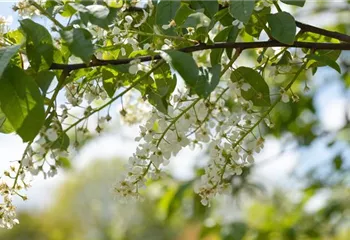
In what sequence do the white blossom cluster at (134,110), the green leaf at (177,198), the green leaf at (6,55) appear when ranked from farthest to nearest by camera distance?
the green leaf at (177,198)
the white blossom cluster at (134,110)
the green leaf at (6,55)

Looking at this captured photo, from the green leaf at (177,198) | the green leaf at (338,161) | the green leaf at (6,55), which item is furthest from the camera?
the green leaf at (338,161)

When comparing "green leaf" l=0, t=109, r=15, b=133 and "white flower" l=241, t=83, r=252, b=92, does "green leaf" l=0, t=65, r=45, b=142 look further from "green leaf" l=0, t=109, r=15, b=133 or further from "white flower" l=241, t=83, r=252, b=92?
"white flower" l=241, t=83, r=252, b=92

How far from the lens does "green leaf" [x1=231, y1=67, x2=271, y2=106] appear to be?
53cm

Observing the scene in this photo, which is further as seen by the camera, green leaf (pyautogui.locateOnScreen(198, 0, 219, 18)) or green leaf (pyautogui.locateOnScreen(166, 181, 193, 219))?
green leaf (pyautogui.locateOnScreen(166, 181, 193, 219))

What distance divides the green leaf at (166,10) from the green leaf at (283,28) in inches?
2.7

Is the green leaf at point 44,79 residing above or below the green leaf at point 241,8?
below

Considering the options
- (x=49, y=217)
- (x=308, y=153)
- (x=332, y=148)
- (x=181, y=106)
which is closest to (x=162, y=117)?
(x=181, y=106)

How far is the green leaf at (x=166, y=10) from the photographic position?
19.0 inches

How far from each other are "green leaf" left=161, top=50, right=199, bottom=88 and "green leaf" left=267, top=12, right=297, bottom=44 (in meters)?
0.07

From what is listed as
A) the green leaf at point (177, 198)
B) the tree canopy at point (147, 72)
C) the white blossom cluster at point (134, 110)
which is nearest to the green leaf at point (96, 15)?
the tree canopy at point (147, 72)

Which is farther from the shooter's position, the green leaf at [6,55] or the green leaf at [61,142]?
the green leaf at [61,142]

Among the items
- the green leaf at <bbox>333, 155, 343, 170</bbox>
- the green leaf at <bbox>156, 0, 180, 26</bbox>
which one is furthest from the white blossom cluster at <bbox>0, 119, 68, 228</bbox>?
the green leaf at <bbox>333, 155, 343, 170</bbox>

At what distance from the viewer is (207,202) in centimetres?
56

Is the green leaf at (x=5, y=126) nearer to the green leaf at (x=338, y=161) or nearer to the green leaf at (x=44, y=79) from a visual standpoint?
the green leaf at (x=44, y=79)
